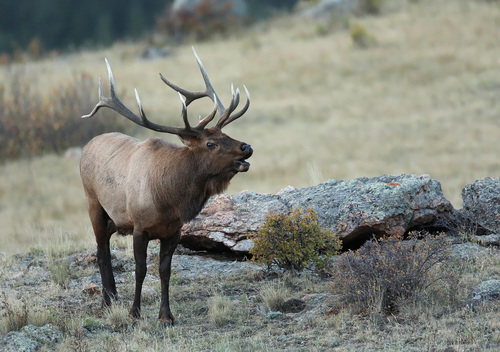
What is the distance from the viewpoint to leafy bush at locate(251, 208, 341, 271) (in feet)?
29.3

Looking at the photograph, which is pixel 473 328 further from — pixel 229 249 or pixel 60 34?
pixel 60 34

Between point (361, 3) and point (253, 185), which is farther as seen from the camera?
point (361, 3)

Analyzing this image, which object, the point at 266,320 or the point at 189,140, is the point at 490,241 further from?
the point at 189,140

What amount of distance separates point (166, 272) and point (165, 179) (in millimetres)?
1051

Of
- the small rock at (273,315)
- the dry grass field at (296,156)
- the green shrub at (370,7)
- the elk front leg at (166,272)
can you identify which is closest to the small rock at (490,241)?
the dry grass field at (296,156)

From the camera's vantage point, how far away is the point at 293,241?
8.89 meters

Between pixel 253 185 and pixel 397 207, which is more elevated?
pixel 397 207

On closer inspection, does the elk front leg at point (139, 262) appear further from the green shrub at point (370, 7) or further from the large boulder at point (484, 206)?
the green shrub at point (370, 7)

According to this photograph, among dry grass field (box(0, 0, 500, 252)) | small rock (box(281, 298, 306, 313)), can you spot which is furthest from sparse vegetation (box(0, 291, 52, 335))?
dry grass field (box(0, 0, 500, 252))

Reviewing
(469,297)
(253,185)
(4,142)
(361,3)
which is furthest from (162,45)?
(469,297)

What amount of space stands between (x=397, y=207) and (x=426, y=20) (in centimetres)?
3020

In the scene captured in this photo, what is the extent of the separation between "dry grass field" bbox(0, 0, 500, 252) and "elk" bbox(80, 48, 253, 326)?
4267 mm

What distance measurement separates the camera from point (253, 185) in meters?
20.1

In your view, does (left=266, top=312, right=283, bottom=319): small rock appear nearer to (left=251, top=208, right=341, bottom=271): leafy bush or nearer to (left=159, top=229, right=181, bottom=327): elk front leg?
(left=159, top=229, right=181, bottom=327): elk front leg
